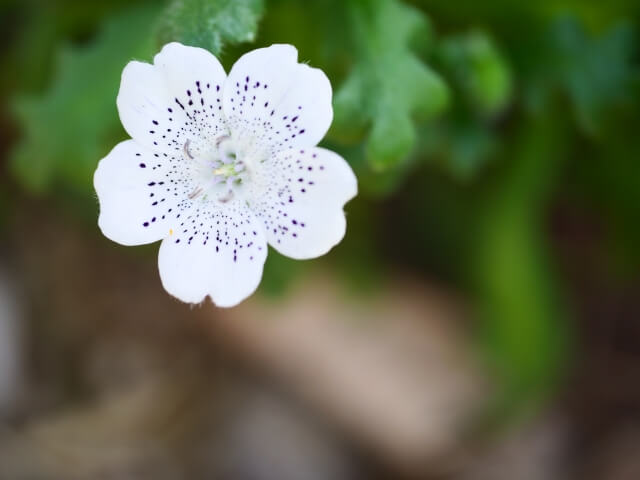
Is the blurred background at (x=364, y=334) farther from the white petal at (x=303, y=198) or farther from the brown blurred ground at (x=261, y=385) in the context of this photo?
the white petal at (x=303, y=198)

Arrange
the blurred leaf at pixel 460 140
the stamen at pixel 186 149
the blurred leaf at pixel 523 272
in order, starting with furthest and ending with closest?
the blurred leaf at pixel 523 272 < the blurred leaf at pixel 460 140 < the stamen at pixel 186 149

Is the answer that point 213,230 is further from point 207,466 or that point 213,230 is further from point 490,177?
point 207,466

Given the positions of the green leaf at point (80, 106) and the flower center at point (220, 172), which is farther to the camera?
the green leaf at point (80, 106)

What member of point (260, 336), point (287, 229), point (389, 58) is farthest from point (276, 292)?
point (287, 229)

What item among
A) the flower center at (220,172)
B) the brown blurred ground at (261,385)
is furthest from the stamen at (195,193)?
the brown blurred ground at (261,385)

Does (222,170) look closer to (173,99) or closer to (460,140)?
(173,99)

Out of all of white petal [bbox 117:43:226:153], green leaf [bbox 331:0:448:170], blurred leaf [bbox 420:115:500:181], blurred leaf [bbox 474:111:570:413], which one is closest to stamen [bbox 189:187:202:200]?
white petal [bbox 117:43:226:153]
